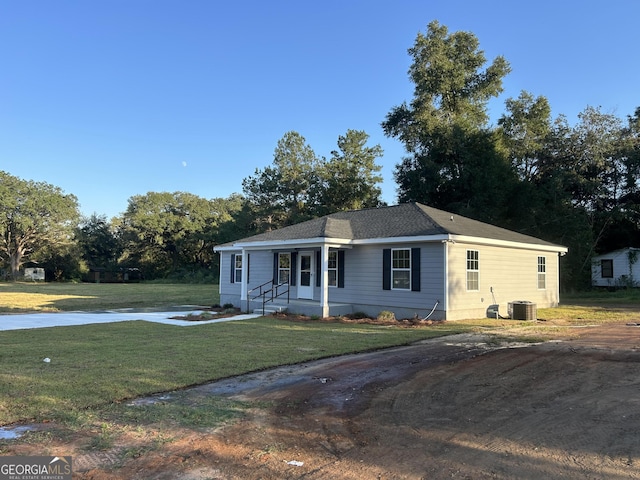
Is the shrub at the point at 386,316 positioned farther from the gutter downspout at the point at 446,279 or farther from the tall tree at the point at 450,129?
the tall tree at the point at 450,129

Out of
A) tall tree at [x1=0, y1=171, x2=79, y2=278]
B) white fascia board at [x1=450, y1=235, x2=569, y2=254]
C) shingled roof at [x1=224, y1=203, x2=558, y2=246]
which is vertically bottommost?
white fascia board at [x1=450, y1=235, x2=569, y2=254]

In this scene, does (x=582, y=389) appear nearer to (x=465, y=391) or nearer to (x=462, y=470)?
(x=465, y=391)

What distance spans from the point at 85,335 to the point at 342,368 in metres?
6.95

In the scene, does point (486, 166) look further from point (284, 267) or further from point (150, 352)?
point (150, 352)

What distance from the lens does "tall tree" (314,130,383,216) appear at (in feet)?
123

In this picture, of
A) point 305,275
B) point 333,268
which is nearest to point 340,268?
point 333,268

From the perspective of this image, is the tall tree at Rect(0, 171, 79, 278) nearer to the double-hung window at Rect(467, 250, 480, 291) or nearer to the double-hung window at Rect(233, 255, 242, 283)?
the double-hung window at Rect(233, 255, 242, 283)

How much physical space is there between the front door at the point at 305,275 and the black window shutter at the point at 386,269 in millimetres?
2884

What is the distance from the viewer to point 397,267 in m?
15.5

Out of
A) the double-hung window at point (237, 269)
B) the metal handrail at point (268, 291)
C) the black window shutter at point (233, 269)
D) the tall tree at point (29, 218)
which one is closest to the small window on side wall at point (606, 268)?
the metal handrail at point (268, 291)

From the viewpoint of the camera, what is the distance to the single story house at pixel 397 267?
1469cm

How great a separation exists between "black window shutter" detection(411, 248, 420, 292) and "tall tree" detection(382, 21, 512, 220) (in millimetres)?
12905

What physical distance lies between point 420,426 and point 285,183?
3685 centimetres
